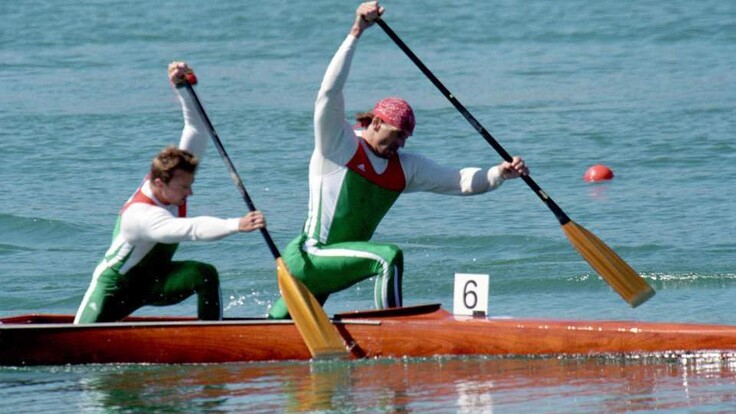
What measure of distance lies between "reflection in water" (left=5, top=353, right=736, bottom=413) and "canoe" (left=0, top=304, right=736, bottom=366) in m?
0.05

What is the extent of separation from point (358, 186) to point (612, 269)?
1526 millimetres

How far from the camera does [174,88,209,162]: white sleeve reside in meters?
9.00

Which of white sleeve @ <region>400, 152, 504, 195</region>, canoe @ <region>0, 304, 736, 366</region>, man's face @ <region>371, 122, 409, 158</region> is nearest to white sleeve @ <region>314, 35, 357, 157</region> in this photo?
man's face @ <region>371, 122, 409, 158</region>

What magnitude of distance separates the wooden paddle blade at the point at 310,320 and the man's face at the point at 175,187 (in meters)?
0.63

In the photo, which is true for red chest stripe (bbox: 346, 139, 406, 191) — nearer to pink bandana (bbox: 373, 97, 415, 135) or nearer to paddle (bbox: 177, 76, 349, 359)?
pink bandana (bbox: 373, 97, 415, 135)

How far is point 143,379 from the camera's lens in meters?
8.76

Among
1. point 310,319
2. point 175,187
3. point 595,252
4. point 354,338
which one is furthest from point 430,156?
point 175,187

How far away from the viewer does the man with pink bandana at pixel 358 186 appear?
28.9 feet

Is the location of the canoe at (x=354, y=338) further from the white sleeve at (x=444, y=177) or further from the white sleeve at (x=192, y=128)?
the white sleeve at (x=192, y=128)

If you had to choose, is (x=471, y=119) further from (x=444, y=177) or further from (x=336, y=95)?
(x=336, y=95)

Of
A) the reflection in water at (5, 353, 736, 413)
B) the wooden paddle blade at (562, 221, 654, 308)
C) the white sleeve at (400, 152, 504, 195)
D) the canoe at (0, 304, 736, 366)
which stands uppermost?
the white sleeve at (400, 152, 504, 195)

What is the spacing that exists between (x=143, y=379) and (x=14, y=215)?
5776 mm

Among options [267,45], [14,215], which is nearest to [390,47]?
[267,45]

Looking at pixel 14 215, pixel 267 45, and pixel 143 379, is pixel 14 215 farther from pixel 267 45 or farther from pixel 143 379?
pixel 267 45
